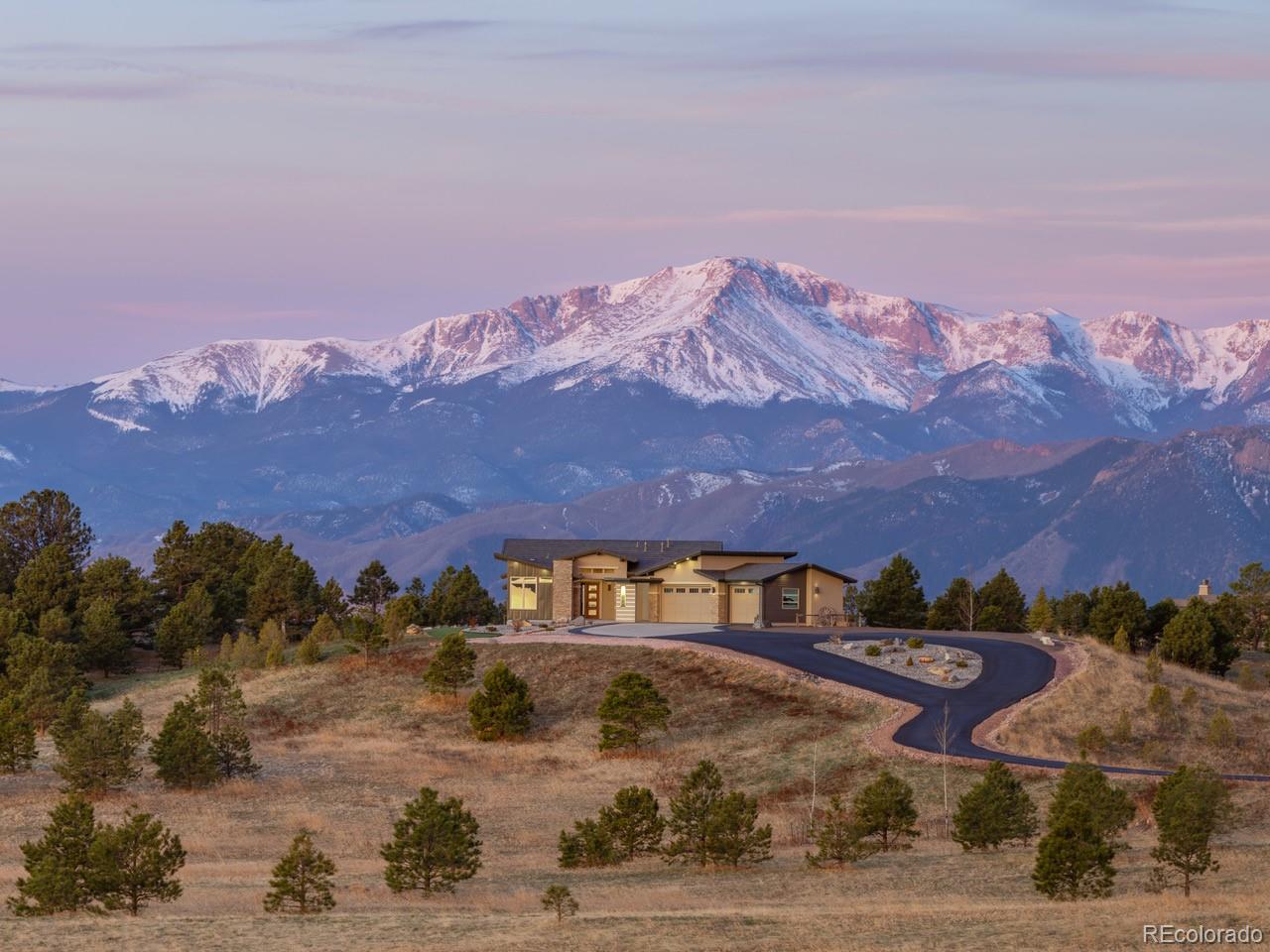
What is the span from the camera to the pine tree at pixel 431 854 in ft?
143

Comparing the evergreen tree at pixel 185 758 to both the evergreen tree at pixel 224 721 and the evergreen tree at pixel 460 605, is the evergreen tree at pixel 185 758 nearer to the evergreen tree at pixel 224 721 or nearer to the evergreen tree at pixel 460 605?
the evergreen tree at pixel 224 721

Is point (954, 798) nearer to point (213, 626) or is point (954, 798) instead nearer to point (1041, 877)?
point (1041, 877)

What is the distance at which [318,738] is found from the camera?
272ft

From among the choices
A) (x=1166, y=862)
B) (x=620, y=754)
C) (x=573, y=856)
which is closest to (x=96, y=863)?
(x=573, y=856)

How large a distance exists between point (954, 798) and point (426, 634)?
56305 millimetres

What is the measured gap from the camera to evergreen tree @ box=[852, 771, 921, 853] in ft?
166

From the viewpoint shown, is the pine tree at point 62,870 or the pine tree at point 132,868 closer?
the pine tree at point 62,870

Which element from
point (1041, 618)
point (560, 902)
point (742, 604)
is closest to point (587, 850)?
point (560, 902)

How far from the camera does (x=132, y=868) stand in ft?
134

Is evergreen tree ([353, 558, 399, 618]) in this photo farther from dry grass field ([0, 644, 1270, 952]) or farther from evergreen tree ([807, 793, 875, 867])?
evergreen tree ([807, 793, 875, 867])

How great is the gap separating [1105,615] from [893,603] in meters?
14.1

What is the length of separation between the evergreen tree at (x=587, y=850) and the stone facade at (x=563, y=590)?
212ft

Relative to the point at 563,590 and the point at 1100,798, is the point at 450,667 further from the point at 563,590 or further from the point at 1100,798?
the point at 1100,798

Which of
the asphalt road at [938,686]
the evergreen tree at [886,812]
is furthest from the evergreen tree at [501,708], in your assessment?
the evergreen tree at [886,812]
